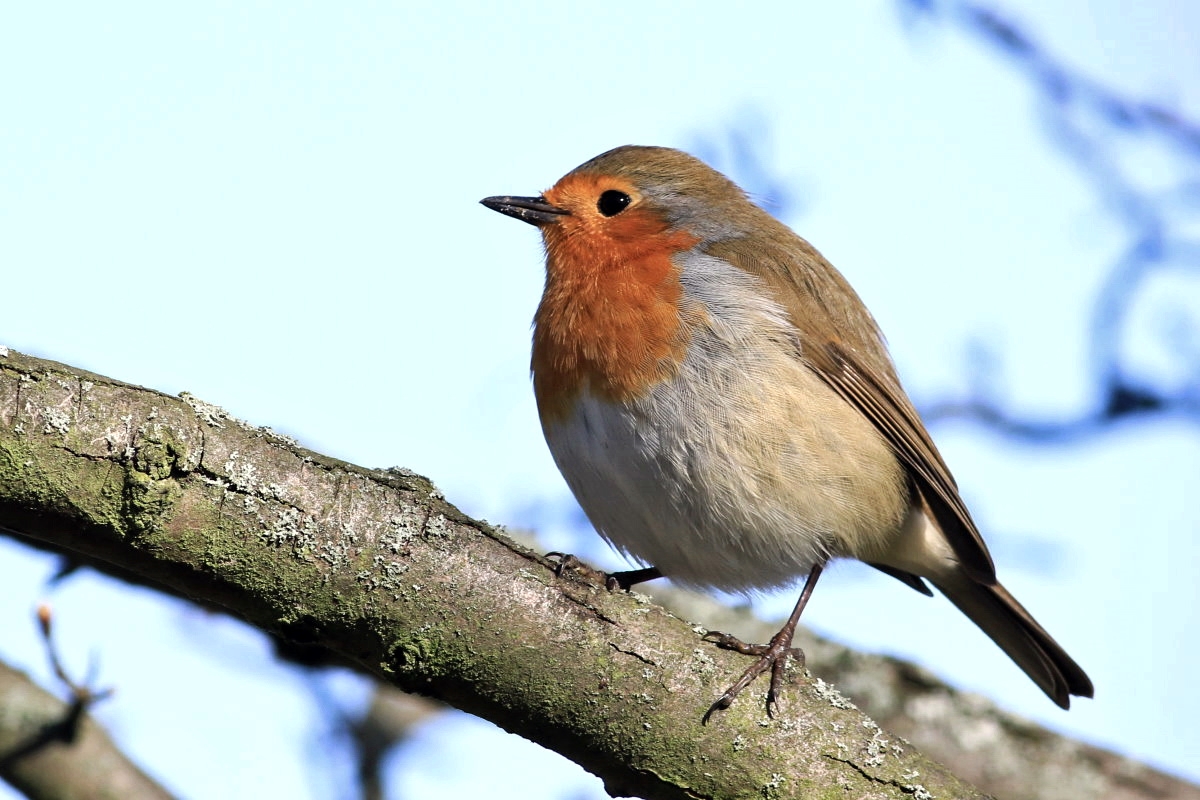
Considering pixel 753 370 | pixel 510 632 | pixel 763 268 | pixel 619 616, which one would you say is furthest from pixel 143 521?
pixel 763 268

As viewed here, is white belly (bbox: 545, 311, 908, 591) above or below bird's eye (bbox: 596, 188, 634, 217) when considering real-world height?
below

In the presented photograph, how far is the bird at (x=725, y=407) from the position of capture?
3992mm

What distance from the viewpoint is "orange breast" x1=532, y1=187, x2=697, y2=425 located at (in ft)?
13.3

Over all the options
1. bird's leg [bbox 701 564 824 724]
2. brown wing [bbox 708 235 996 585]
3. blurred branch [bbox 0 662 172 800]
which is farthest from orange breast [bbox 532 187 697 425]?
blurred branch [bbox 0 662 172 800]

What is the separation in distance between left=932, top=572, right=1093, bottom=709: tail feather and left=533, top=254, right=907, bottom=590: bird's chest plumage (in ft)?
3.10

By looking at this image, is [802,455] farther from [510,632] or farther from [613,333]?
[510,632]

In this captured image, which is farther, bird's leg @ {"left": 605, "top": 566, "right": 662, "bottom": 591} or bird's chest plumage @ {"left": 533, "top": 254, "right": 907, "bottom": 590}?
bird's leg @ {"left": 605, "top": 566, "right": 662, "bottom": 591}

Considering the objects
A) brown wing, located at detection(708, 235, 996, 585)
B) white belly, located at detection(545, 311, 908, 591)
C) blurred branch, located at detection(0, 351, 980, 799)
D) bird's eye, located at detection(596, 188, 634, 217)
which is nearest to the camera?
blurred branch, located at detection(0, 351, 980, 799)

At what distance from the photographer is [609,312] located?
421 cm

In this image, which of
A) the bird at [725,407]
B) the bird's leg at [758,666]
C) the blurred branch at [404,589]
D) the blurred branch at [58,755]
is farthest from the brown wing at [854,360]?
the blurred branch at [58,755]

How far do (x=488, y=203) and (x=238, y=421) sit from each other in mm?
2421

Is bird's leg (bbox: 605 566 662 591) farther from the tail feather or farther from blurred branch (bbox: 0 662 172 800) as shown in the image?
blurred branch (bbox: 0 662 172 800)

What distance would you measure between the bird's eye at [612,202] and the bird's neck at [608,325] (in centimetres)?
26

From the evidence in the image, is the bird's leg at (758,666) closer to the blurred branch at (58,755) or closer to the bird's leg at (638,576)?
the bird's leg at (638,576)
